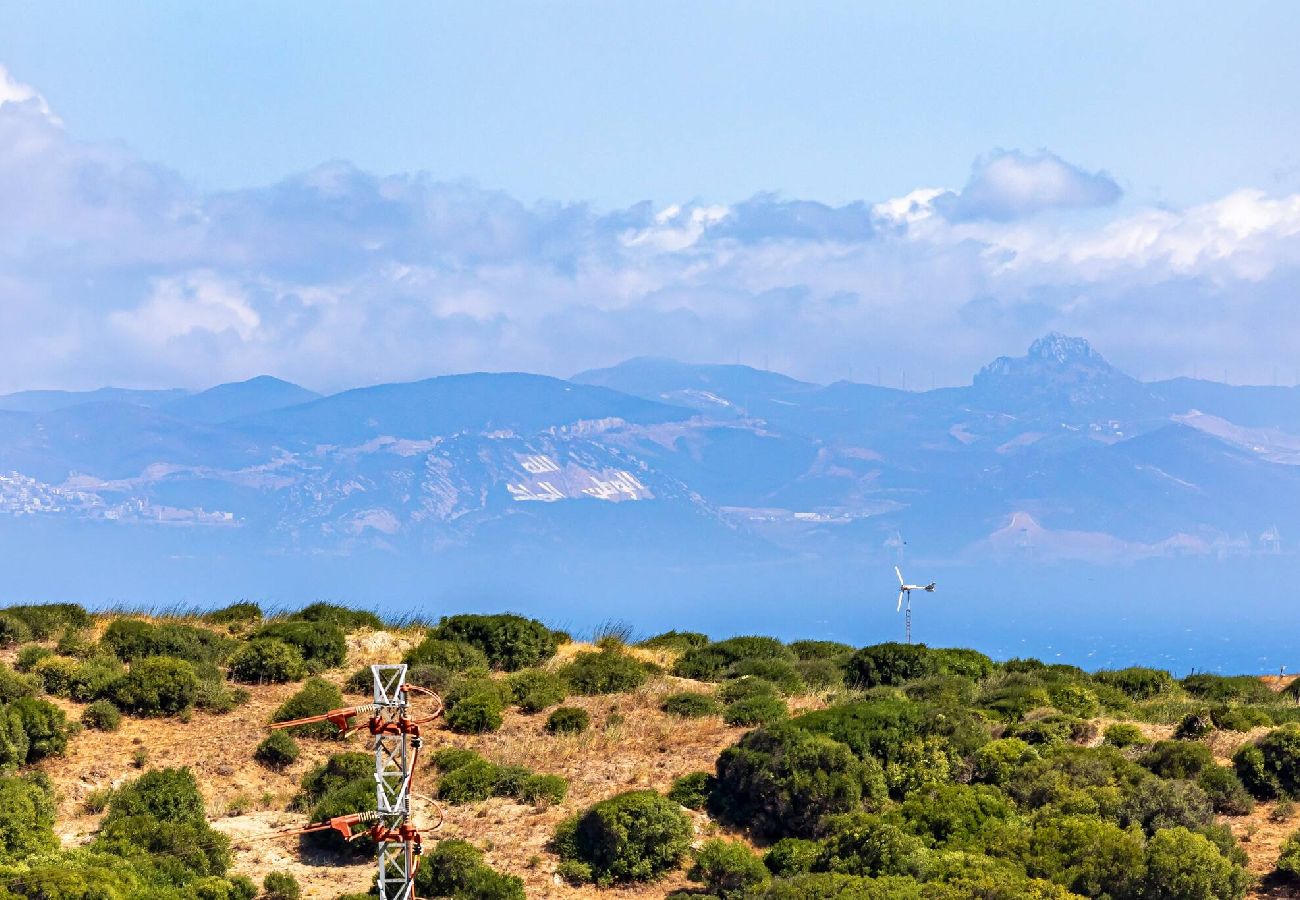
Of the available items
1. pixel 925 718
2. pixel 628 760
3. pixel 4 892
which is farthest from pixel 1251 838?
pixel 4 892

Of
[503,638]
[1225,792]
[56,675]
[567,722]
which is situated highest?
[503,638]

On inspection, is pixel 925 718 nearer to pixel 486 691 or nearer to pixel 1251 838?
pixel 1251 838

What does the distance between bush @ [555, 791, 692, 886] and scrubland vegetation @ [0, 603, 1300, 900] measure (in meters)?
0.04

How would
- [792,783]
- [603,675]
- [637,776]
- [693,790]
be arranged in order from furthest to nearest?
1. [603,675]
2. [637,776]
3. [693,790]
4. [792,783]

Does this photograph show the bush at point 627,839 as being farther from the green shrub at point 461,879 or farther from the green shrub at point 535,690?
the green shrub at point 535,690

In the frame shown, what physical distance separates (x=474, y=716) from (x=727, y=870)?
877 centimetres

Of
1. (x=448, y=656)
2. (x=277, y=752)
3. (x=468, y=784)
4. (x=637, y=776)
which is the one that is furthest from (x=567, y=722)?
(x=277, y=752)

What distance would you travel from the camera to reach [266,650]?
109ft

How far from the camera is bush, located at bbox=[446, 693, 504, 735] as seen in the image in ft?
99.3

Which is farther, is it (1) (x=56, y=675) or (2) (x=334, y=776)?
(1) (x=56, y=675)

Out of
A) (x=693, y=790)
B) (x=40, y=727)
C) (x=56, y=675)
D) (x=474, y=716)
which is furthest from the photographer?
(x=474, y=716)

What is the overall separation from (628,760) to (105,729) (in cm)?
984

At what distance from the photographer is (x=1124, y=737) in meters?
28.2

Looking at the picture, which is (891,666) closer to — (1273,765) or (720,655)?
(720,655)
